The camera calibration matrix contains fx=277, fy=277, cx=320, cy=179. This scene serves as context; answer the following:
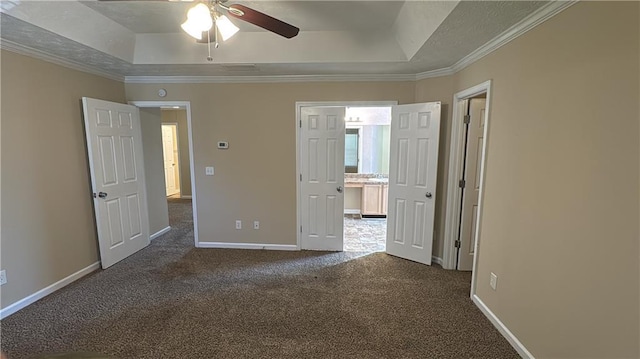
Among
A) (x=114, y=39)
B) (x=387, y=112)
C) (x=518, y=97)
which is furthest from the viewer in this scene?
(x=387, y=112)

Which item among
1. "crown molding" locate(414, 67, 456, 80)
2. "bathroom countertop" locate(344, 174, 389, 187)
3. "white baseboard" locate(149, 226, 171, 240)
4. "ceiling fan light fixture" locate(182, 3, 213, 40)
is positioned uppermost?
"crown molding" locate(414, 67, 456, 80)

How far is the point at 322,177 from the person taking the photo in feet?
12.2

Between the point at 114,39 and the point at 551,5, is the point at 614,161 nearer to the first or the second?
the point at 551,5

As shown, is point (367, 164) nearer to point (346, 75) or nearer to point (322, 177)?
point (322, 177)

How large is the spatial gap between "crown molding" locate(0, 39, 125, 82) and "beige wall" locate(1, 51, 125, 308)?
46mm

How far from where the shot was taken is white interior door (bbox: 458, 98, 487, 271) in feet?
9.75

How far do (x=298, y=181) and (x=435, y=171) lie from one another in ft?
5.62

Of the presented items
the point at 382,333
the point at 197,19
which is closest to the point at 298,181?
the point at 382,333

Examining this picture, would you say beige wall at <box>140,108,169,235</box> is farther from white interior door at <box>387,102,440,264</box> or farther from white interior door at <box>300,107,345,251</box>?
white interior door at <box>387,102,440,264</box>

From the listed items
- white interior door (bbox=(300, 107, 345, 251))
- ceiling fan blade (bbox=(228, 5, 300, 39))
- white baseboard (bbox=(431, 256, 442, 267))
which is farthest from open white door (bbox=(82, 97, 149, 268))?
white baseboard (bbox=(431, 256, 442, 267))

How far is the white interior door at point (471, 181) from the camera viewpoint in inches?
117

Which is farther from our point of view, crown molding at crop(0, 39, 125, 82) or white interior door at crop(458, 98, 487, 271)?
white interior door at crop(458, 98, 487, 271)

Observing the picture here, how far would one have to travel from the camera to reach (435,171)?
321 cm

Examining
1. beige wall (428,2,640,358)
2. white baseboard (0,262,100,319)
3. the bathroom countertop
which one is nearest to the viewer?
beige wall (428,2,640,358)
